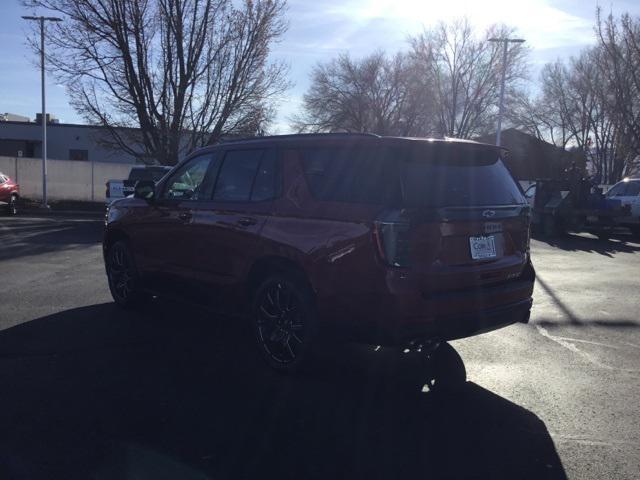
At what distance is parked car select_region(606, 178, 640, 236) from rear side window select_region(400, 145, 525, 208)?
15.0m

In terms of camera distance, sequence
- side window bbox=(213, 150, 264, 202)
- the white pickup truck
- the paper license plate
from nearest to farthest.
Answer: the paper license plate → side window bbox=(213, 150, 264, 202) → the white pickup truck

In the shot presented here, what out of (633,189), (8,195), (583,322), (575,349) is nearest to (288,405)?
(575,349)

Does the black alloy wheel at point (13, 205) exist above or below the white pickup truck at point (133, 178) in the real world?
below

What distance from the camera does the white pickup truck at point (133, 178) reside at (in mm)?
18016

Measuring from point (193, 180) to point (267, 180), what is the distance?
4.00 ft

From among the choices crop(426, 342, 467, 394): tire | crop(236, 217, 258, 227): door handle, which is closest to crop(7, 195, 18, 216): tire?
crop(236, 217, 258, 227): door handle

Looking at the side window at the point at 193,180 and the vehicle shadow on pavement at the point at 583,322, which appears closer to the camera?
the side window at the point at 193,180

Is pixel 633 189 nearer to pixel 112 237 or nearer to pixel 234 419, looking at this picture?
pixel 112 237

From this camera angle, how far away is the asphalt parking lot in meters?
3.29

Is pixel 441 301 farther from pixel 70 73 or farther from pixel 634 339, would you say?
pixel 70 73

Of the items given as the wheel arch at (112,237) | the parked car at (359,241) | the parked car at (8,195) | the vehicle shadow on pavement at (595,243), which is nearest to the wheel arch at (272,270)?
the parked car at (359,241)

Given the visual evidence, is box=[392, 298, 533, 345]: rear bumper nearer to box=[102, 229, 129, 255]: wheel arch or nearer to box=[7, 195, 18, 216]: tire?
box=[102, 229, 129, 255]: wheel arch

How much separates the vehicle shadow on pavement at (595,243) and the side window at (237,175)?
11.4 m

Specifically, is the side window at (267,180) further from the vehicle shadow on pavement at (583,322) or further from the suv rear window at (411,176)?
the vehicle shadow on pavement at (583,322)
